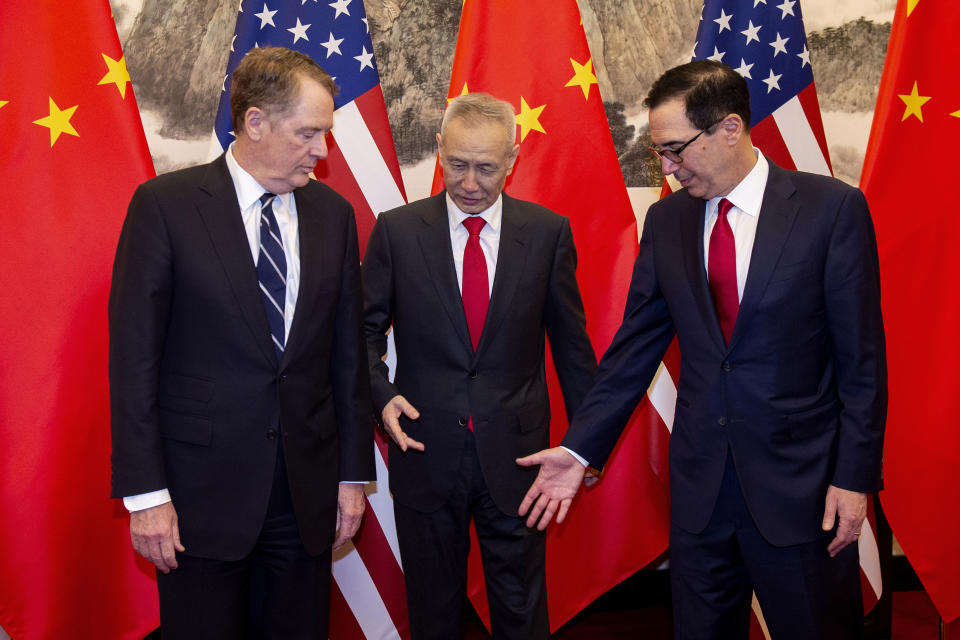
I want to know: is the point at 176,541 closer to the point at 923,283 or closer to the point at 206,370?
the point at 206,370

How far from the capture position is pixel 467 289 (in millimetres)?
2223

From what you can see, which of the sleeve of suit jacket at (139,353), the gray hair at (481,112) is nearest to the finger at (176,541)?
the sleeve of suit jacket at (139,353)

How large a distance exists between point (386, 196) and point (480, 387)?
33.5 inches

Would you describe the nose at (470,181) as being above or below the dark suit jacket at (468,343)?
above

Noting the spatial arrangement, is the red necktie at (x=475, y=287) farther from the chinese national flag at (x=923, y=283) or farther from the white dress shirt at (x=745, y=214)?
the chinese national flag at (x=923, y=283)

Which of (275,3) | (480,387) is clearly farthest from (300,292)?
(275,3)

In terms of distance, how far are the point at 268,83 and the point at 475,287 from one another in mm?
778

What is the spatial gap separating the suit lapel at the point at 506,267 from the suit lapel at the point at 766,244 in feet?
2.10

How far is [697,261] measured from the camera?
191 centimetres

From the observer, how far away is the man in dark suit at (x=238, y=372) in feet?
5.61

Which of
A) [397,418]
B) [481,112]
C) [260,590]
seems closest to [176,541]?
[260,590]

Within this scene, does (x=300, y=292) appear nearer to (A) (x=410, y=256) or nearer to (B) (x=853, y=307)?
(A) (x=410, y=256)

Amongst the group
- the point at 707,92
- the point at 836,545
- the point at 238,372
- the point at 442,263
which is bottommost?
the point at 836,545

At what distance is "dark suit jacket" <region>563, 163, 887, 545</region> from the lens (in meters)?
1.74
